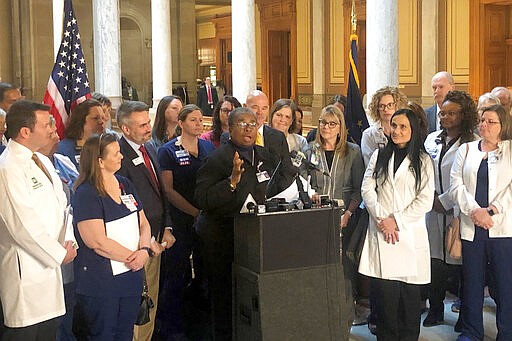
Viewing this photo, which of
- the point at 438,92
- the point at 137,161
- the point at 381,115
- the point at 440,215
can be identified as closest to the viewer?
the point at 137,161

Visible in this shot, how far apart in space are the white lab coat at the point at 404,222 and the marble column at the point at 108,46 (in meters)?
11.0

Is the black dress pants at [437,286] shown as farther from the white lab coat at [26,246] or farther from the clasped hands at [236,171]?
the white lab coat at [26,246]

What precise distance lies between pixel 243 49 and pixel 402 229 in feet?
25.7

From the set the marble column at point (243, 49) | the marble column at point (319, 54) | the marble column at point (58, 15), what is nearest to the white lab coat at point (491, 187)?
the marble column at point (243, 49)

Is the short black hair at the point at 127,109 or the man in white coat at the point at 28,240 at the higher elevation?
the short black hair at the point at 127,109

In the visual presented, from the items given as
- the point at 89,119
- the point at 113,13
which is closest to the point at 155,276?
the point at 89,119

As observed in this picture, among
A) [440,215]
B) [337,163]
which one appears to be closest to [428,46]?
[440,215]

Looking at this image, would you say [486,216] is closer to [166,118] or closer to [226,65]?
[166,118]

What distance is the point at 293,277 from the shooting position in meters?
3.84

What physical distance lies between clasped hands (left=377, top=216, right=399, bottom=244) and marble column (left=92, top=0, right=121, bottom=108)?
11126 millimetres

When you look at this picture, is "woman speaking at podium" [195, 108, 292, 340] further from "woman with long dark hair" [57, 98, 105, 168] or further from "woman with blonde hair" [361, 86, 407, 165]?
"woman with blonde hair" [361, 86, 407, 165]

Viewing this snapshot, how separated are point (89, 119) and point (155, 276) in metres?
1.16

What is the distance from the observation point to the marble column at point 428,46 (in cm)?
1445

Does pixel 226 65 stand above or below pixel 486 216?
above
